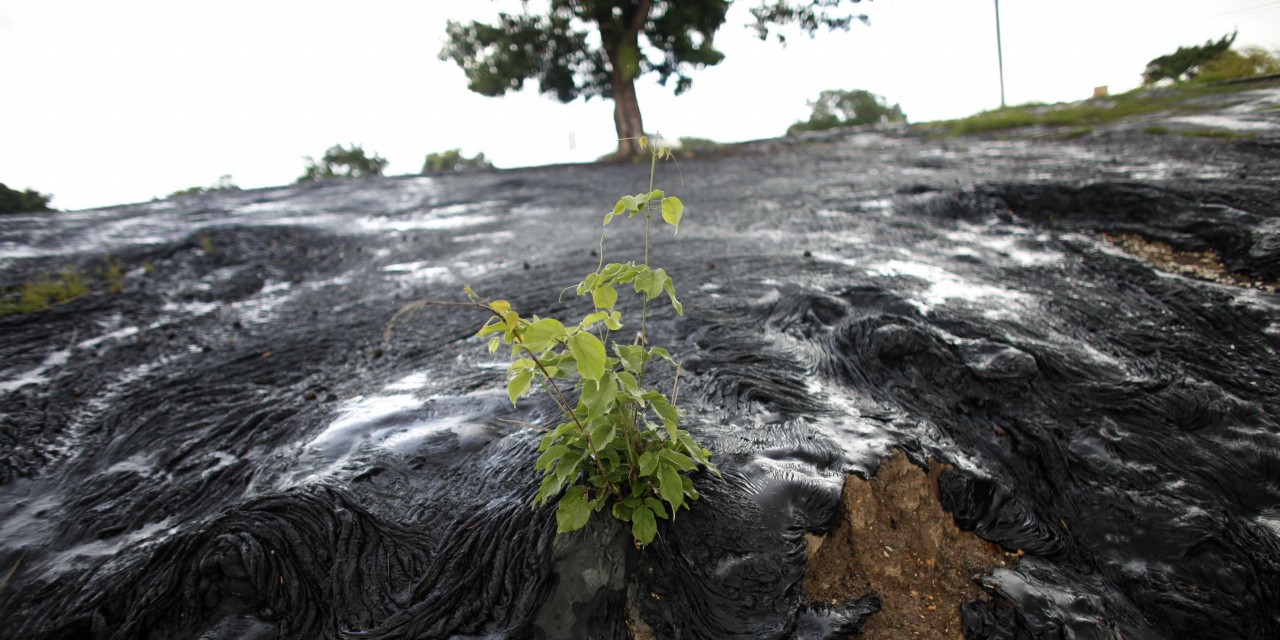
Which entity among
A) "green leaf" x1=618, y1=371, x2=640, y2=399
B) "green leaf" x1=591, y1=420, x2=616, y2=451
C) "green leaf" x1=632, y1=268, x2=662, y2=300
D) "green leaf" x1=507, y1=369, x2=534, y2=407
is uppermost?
"green leaf" x1=632, y1=268, x2=662, y2=300

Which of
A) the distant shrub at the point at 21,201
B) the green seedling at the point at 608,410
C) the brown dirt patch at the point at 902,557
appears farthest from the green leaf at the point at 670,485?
the distant shrub at the point at 21,201

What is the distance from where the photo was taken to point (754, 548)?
1.90 m

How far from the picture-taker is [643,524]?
1.63 meters

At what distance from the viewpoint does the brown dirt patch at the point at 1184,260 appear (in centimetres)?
349

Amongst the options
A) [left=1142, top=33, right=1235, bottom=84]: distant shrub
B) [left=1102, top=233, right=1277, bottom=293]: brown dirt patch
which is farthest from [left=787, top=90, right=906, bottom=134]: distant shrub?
[left=1102, top=233, right=1277, bottom=293]: brown dirt patch

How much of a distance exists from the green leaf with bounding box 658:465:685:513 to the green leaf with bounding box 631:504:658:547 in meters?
0.09

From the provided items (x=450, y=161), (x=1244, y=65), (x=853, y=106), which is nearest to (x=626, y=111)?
(x=450, y=161)

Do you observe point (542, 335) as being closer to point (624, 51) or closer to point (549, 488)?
point (549, 488)

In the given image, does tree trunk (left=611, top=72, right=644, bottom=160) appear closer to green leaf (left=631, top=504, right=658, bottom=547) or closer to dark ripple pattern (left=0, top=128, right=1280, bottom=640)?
dark ripple pattern (left=0, top=128, right=1280, bottom=640)

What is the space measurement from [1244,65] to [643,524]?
12.3 m

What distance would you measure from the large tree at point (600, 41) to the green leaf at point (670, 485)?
43.2 feet

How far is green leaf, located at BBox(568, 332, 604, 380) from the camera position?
52.2 inches

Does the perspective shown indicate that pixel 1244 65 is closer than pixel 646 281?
No

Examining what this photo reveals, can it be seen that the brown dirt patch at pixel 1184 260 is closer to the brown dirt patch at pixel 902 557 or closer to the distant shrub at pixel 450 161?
the brown dirt patch at pixel 902 557
